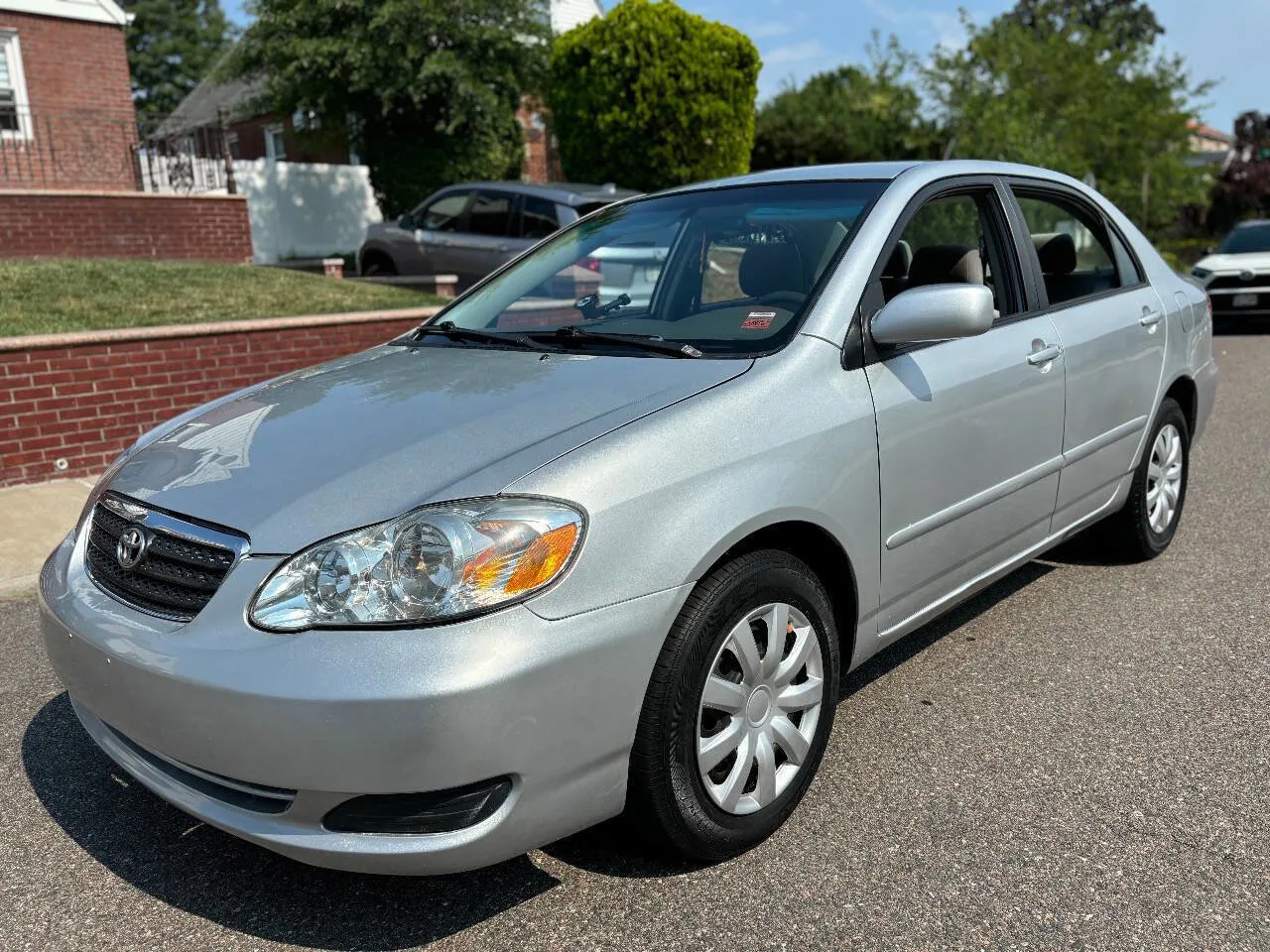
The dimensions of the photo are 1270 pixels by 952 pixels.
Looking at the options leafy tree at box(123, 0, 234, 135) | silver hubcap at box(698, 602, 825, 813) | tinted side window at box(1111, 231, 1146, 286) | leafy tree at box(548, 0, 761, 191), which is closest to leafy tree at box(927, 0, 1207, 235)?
leafy tree at box(548, 0, 761, 191)

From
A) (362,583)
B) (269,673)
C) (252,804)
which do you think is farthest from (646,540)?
(252,804)

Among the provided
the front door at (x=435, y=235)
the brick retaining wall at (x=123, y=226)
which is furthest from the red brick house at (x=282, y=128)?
the front door at (x=435, y=235)

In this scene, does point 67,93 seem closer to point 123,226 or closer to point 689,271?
point 123,226

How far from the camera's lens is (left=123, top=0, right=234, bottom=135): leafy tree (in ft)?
184

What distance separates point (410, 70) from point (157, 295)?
9.46 m

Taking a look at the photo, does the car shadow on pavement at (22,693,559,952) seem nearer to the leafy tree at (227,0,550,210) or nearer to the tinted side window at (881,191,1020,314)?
the tinted side window at (881,191,1020,314)

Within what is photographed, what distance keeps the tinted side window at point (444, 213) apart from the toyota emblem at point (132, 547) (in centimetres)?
1057

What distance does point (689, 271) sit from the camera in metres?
3.78

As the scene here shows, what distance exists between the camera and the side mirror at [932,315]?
298 cm

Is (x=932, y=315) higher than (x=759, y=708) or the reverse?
higher

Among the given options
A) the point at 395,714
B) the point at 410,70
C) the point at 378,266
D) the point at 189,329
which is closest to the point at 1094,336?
the point at 395,714

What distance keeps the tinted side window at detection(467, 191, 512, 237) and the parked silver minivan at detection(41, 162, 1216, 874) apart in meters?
8.47

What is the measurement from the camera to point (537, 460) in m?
2.40

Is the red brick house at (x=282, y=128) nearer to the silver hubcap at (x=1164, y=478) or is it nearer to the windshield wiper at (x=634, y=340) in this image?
the windshield wiper at (x=634, y=340)
